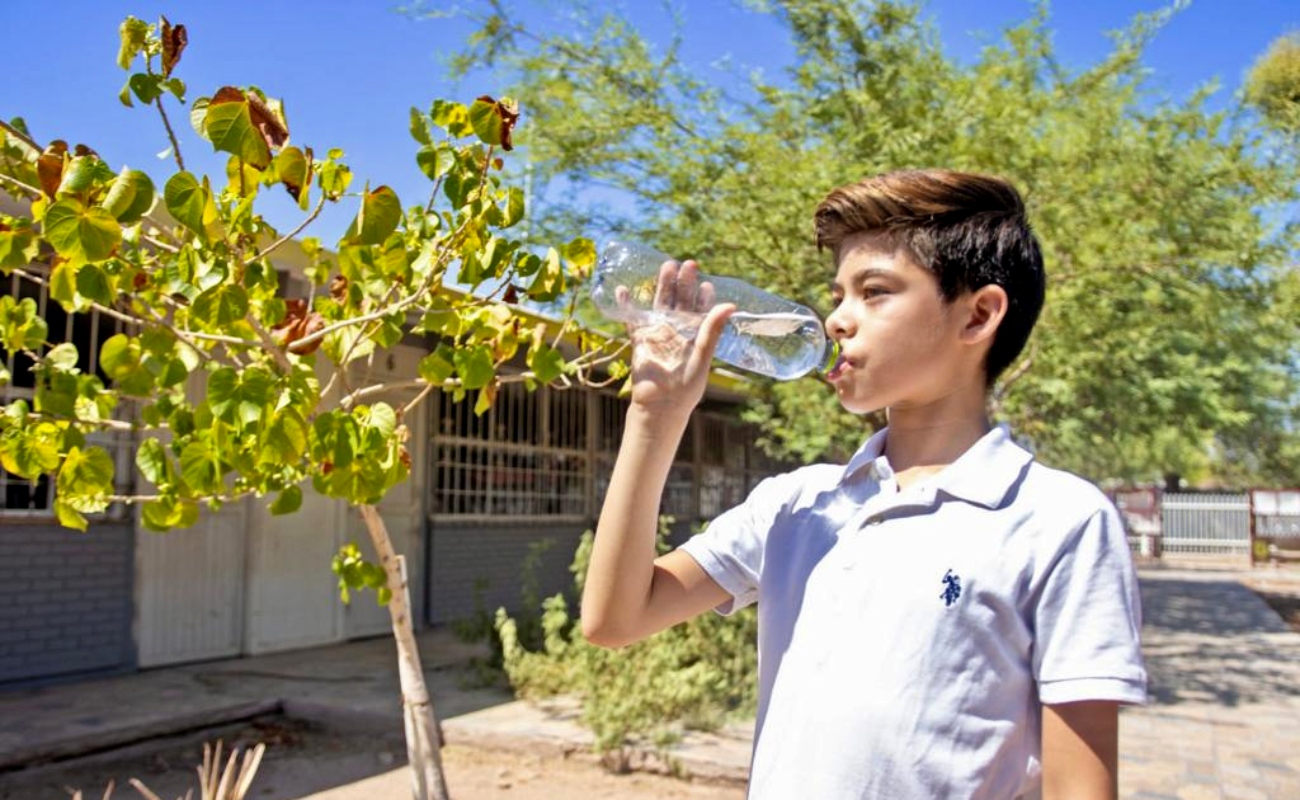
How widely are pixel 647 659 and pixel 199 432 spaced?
4573 millimetres

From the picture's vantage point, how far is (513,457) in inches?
482

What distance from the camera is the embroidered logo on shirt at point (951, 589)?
4.42 feet

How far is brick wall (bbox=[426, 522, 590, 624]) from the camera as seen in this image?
11.0m

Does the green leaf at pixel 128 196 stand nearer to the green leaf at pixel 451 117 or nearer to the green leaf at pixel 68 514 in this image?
the green leaf at pixel 451 117

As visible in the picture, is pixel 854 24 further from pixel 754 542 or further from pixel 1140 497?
pixel 1140 497

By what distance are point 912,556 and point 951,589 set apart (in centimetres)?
7

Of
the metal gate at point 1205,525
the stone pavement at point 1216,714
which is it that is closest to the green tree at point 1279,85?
the stone pavement at point 1216,714

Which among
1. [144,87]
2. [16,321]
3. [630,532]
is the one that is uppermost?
[144,87]

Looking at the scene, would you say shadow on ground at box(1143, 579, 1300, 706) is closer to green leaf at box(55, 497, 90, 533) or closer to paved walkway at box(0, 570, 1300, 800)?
paved walkway at box(0, 570, 1300, 800)

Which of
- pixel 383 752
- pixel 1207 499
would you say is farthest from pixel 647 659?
pixel 1207 499

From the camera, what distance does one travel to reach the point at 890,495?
151 centimetres

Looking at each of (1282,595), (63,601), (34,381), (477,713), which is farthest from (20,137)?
(1282,595)

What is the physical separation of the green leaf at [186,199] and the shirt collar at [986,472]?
4.20ft

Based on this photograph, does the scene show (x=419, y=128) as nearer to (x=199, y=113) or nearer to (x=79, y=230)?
(x=199, y=113)
